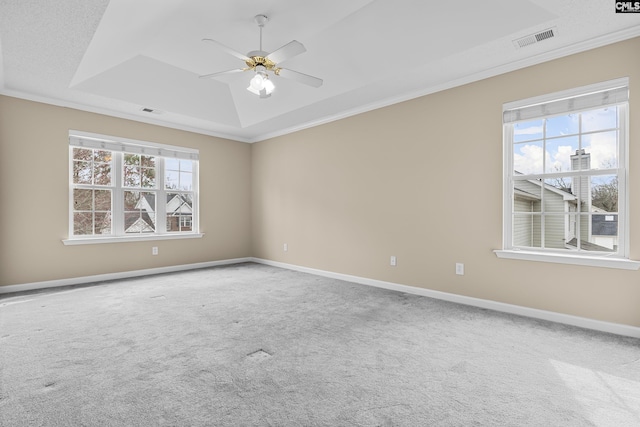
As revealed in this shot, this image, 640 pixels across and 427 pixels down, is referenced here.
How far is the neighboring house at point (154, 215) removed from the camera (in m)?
5.30

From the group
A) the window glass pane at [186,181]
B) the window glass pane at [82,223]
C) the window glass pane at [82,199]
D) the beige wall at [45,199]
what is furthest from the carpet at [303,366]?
the window glass pane at [186,181]

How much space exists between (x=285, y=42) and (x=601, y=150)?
3.42m

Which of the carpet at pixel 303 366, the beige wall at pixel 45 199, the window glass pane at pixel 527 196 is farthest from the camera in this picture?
the beige wall at pixel 45 199

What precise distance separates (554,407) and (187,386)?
2104 millimetres

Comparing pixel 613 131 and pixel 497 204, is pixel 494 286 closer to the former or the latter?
pixel 497 204

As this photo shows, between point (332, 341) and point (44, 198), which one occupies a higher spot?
point (44, 198)

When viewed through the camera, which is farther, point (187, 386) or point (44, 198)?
point (44, 198)

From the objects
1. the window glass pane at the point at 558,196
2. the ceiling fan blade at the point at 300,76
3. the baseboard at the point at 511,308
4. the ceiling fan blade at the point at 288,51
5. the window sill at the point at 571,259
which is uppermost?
the ceiling fan blade at the point at 288,51

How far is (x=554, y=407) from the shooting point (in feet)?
5.75

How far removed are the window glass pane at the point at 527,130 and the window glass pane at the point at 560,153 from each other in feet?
0.48

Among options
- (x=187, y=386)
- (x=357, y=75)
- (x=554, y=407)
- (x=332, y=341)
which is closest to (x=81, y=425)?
(x=187, y=386)

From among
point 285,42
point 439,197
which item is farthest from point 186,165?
point 439,197

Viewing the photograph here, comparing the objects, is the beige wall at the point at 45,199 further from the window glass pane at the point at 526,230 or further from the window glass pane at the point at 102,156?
the window glass pane at the point at 526,230

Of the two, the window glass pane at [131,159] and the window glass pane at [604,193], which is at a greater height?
the window glass pane at [131,159]
